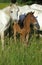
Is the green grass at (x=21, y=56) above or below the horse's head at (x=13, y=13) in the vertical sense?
below

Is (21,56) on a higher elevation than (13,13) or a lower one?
lower

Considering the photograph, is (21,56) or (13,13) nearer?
(21,56)

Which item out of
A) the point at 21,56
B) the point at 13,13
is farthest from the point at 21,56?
the point at 13,13

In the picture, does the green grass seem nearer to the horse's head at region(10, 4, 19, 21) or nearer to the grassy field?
the grassy field

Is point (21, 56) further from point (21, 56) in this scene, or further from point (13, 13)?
point (13, 13)

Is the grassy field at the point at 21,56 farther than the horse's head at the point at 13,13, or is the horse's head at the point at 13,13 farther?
the horse's head at the point at 13,13

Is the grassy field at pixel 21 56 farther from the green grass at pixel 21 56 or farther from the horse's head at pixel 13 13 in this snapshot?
the horse's head at pixel 13 13

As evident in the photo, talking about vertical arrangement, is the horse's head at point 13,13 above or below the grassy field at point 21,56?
above

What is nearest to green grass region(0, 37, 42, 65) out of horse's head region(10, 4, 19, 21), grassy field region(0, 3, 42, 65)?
grassy field region(0, 3, 42, 65)

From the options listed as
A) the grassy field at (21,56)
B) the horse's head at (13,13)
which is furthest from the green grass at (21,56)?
the horse's head at (13,13)

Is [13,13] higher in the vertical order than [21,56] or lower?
higher

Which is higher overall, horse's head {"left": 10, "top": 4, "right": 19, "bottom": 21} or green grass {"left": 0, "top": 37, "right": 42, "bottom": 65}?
horse's head {"left": 10, "top": 4, "right": 19, "bottom": 21}

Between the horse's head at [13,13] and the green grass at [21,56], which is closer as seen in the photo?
the green grass at [21,56]

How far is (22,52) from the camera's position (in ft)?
21.7
